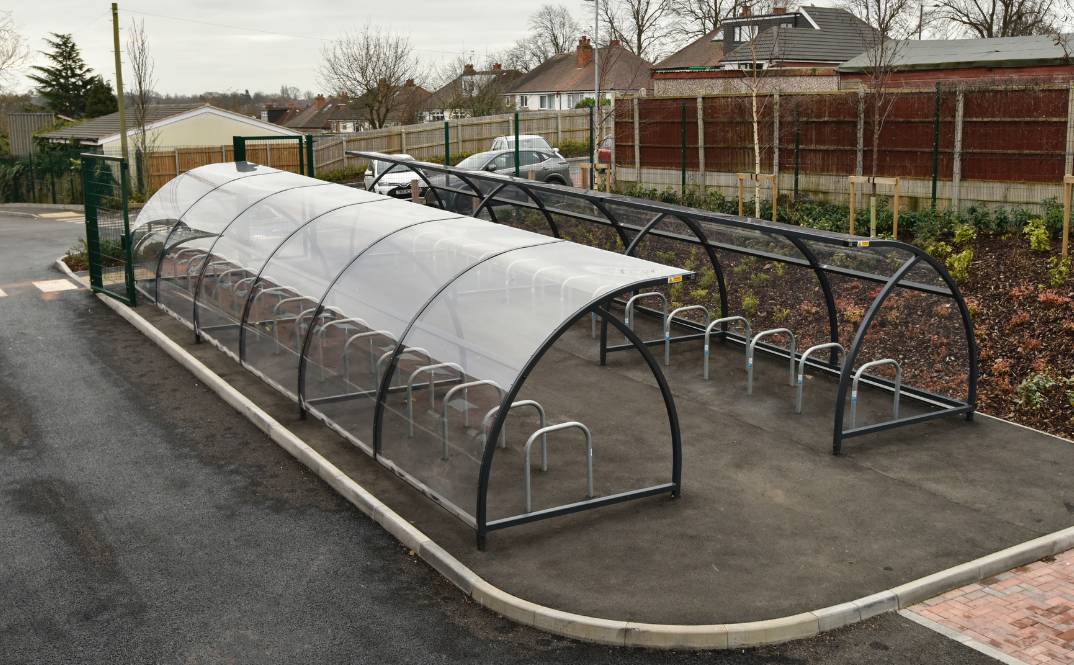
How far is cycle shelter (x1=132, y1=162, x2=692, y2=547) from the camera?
336 inches

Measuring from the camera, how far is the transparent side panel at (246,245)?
1323 cm

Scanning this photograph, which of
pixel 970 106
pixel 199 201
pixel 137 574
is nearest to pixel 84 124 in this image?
pixel 199 201

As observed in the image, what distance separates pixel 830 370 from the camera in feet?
41.1

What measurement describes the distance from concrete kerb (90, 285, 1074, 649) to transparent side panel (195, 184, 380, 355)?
5.00 meters

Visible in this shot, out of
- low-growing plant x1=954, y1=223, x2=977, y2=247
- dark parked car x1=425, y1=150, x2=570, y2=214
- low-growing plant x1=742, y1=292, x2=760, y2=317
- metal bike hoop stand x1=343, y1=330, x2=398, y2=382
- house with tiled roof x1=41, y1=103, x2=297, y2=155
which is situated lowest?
low-growing plant x1=742, y1=292, x2=760, y2=317

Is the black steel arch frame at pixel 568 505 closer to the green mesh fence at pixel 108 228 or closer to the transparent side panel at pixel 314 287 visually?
the transparent side panel at pixel 314 287

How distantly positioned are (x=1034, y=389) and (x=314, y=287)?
312 inches

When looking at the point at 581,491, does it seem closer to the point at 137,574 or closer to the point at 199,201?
the point at 137,574

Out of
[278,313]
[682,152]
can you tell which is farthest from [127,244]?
[682,152]

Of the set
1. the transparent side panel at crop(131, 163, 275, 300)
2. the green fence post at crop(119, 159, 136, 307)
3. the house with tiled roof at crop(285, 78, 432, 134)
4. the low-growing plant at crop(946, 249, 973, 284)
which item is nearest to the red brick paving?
the low-growing plant at crop(946, 249, 973, 284)

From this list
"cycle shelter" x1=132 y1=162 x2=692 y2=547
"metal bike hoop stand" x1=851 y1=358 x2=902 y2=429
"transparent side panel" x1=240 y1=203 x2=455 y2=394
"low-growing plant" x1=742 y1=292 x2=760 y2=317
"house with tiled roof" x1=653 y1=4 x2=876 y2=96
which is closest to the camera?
"cycle shelter" x1=132 y1=162 x2=692 y2=547

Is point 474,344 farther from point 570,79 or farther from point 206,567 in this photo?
point 570,79

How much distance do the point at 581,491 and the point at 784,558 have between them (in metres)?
1.97

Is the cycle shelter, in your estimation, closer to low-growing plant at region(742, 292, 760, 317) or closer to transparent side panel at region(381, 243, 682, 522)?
transparent side panel at region(381, 243, 682, 522)
